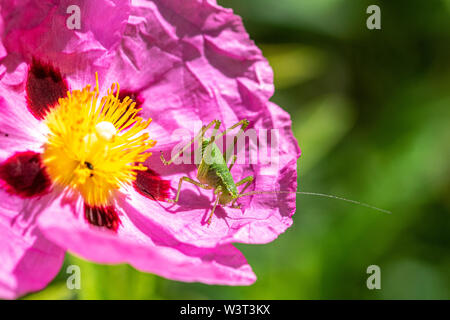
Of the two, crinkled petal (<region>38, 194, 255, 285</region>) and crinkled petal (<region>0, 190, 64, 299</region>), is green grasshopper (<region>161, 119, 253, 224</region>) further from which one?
crinkled petal (<region>0, 190, 64, 299</region>)

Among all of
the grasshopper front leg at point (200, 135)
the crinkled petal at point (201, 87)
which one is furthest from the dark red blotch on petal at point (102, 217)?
the grasshopper front leg at point (200, 135)

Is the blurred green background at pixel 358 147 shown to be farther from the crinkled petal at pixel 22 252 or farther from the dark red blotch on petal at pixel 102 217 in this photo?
the crinkled petal at pixel 22 252

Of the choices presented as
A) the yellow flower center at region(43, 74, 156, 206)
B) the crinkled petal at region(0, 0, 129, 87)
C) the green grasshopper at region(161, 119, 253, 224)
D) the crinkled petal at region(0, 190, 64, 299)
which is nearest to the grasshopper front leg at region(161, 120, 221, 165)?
the green grasshopper at region(161, 119, 253, 224)

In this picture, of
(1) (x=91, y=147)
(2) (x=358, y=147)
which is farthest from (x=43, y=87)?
(2) (x=358, y=147)

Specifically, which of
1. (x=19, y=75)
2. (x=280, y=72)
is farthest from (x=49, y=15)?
(x=280, y=72)

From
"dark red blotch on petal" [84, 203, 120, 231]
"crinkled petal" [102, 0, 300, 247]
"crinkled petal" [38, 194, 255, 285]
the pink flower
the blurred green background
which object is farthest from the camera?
the blurred green background

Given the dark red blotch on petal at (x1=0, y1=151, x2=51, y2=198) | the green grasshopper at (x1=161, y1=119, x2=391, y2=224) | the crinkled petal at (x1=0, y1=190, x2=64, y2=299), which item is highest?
the green grasshopper at (x1=161, y1=119, x2=391, y2=224)

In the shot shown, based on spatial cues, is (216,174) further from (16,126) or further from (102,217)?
(16,126)
